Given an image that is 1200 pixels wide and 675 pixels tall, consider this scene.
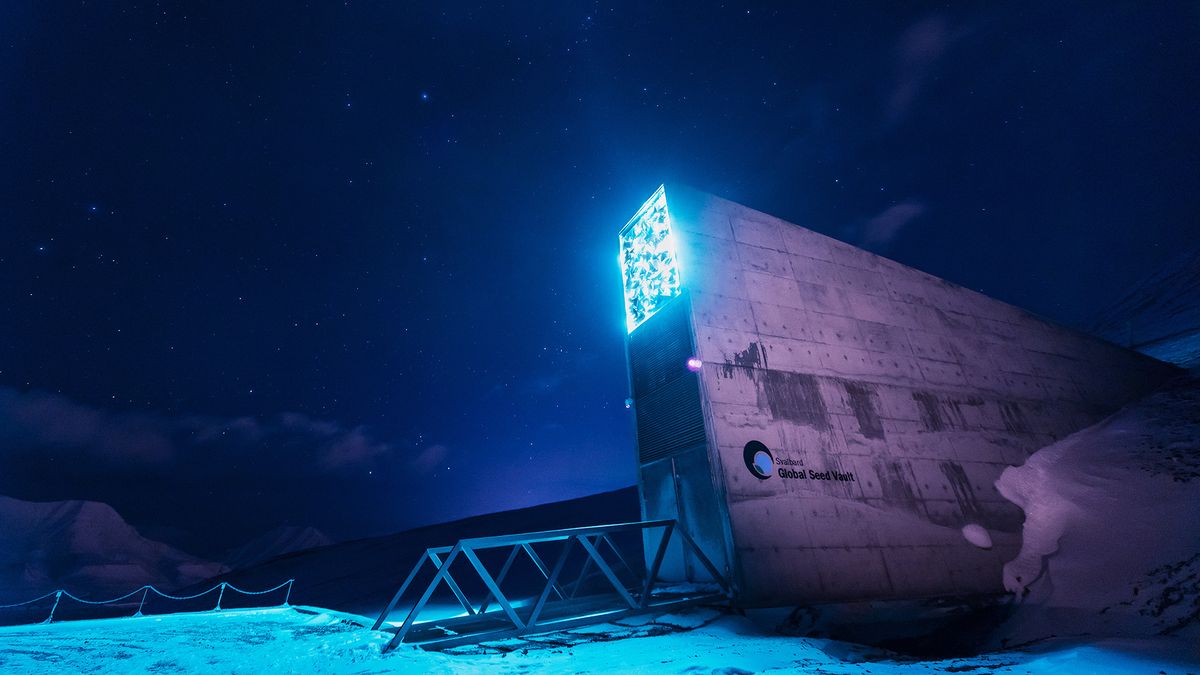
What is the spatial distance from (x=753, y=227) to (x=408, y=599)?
21.5 m

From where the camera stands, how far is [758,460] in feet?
29.7

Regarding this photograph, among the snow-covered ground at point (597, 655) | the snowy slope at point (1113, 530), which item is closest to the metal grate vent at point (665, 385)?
the snow-covered ground at point (597, 655)

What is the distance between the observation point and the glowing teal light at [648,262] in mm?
10852

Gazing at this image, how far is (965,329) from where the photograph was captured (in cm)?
1382

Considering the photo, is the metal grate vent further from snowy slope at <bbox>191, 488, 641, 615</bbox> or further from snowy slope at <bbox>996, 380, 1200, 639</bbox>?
snowy slope at <bbox>191, 488, 641, 615</bbox>

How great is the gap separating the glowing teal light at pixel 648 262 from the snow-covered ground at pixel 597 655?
6387 millimetres

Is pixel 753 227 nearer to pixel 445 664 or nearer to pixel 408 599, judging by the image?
pixel 445 664

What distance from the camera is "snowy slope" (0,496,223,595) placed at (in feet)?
265

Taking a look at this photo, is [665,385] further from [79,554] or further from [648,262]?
[79,554]

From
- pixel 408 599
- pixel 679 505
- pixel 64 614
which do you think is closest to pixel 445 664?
pixel 679 505

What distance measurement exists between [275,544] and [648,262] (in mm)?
142513

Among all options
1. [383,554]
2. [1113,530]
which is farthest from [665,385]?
[383,554]

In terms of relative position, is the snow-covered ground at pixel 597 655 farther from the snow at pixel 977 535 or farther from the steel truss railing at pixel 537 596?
the snow at pixel 977 535

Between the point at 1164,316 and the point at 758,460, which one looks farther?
the point at 1164,316
